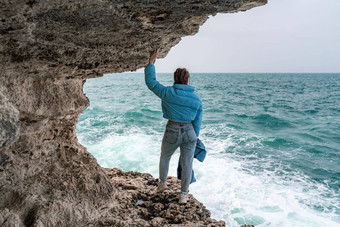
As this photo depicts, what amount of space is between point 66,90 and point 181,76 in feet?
4.16

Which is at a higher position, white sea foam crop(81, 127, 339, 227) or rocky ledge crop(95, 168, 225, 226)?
rocky ledge crop(95, 168, 225, 226)

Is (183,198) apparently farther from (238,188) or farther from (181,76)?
(238,188)

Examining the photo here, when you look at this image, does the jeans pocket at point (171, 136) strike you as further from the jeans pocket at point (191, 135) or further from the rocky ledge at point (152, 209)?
the rocky ledge at point (152, 209)

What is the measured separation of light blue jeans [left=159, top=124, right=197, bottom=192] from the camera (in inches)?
133

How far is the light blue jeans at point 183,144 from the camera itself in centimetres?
338

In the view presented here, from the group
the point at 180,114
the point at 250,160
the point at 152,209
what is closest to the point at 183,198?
the point at 152,209

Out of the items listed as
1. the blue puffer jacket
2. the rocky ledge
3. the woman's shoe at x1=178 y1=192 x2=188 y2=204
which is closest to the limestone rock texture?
the rocky ledge

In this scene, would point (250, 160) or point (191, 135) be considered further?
point (250, 160)

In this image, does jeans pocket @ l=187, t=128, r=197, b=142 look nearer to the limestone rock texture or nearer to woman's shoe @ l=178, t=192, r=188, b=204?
woman's shoe @ l=178, t=192, r=188, b=204

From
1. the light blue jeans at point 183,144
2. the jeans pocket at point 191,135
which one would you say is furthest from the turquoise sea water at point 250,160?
the jeans pocket at point 191,135

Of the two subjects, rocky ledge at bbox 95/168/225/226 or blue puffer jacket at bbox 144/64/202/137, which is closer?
rocky ledge at bbox 95/168/225/226

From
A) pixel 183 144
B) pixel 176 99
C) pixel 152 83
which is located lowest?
pixel 183 144

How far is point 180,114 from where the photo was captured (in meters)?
3.26

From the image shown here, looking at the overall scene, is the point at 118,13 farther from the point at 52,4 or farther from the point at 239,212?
the point at 239,212
